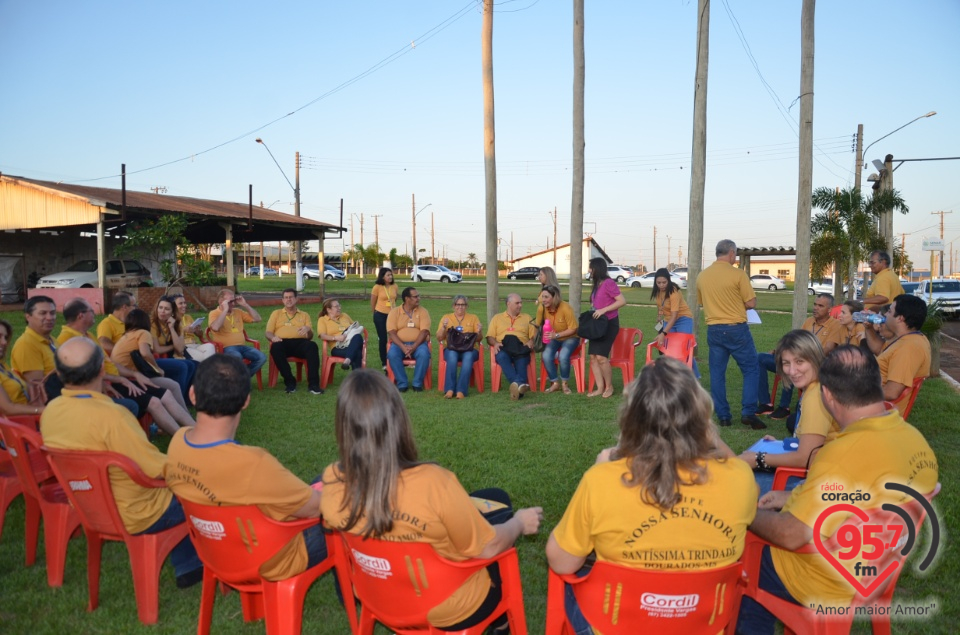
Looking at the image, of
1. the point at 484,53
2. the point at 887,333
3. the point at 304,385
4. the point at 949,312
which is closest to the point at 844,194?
the point at 949,312

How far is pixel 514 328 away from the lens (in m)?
8.42

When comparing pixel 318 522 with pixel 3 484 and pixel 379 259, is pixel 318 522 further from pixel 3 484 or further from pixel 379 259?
pixel 379 259

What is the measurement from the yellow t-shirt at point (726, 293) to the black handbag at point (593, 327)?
1477mm

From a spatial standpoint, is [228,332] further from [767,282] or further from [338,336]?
[767,282]

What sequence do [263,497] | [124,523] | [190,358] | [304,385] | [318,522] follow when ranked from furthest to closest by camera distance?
[304,385]
[190,358]
[124,523]
[318,522]
[263,497]

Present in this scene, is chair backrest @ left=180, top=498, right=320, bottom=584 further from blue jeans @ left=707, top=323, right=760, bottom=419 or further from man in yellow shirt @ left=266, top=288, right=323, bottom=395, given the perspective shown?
man in yellow shirt @ left=266, top=288, right=323, bottom=395

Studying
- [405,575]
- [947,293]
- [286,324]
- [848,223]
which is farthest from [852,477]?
[947,293]

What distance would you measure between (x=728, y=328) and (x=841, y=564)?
15.2ft

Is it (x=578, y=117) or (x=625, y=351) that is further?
(x=578, y=117)

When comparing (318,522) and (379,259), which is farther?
(379,259)

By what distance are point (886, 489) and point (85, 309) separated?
5.52 meters

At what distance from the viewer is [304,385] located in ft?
29.0

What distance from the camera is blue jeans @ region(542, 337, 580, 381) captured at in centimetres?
841

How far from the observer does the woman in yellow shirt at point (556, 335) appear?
27.5 feet
